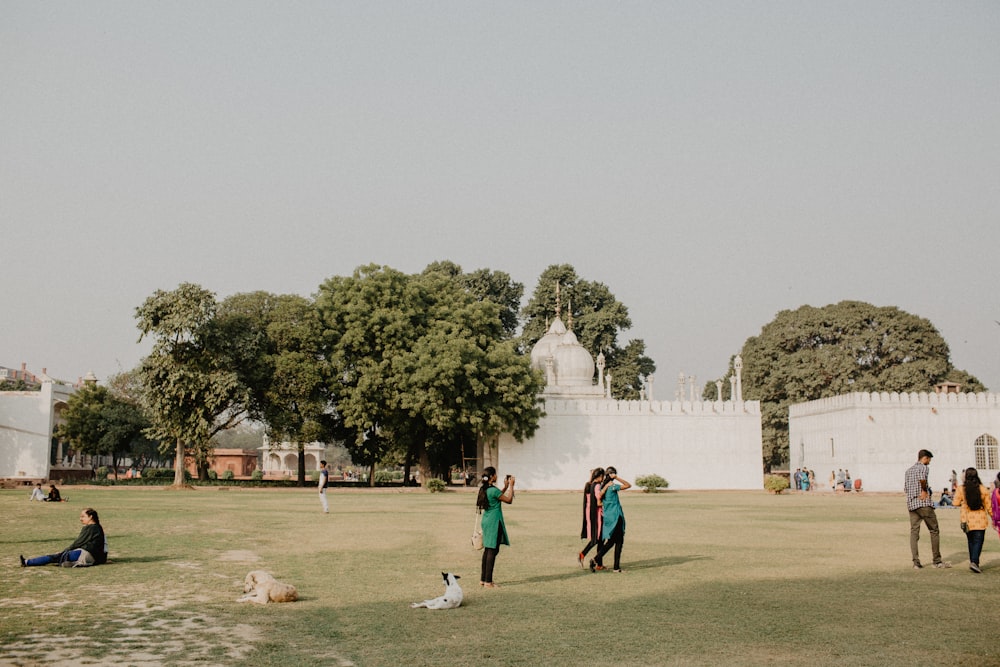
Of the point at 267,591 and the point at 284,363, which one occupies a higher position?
the point at 284,363

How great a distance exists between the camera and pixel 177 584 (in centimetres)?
1172

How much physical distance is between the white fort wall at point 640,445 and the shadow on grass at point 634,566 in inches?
1311

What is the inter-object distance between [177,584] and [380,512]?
592 inches

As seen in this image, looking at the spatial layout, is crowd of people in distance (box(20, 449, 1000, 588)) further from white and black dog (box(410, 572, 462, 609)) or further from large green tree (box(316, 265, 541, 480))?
large green tree (box(316, 265, 541, 480))

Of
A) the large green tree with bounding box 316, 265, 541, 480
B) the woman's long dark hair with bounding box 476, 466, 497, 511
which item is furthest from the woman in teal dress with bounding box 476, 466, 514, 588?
the large green tree with bounding box 316, 265, 541, 480

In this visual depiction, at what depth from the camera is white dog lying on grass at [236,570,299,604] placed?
10.4m

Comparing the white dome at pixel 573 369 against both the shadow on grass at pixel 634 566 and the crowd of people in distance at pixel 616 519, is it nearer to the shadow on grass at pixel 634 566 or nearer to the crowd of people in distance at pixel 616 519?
the shadow on grass at pixel 634 566

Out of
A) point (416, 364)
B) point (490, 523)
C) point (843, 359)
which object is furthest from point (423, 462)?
point (490, 523)

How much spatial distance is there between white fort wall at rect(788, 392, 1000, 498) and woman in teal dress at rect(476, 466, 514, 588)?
3844 cm

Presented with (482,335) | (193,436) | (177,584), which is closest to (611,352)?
(482,335)

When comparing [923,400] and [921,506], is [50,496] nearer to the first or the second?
[921,506]

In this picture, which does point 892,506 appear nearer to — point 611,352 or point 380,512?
point 380,512

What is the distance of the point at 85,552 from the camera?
13211 mm

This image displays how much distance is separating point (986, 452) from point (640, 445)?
17227 millimetres
